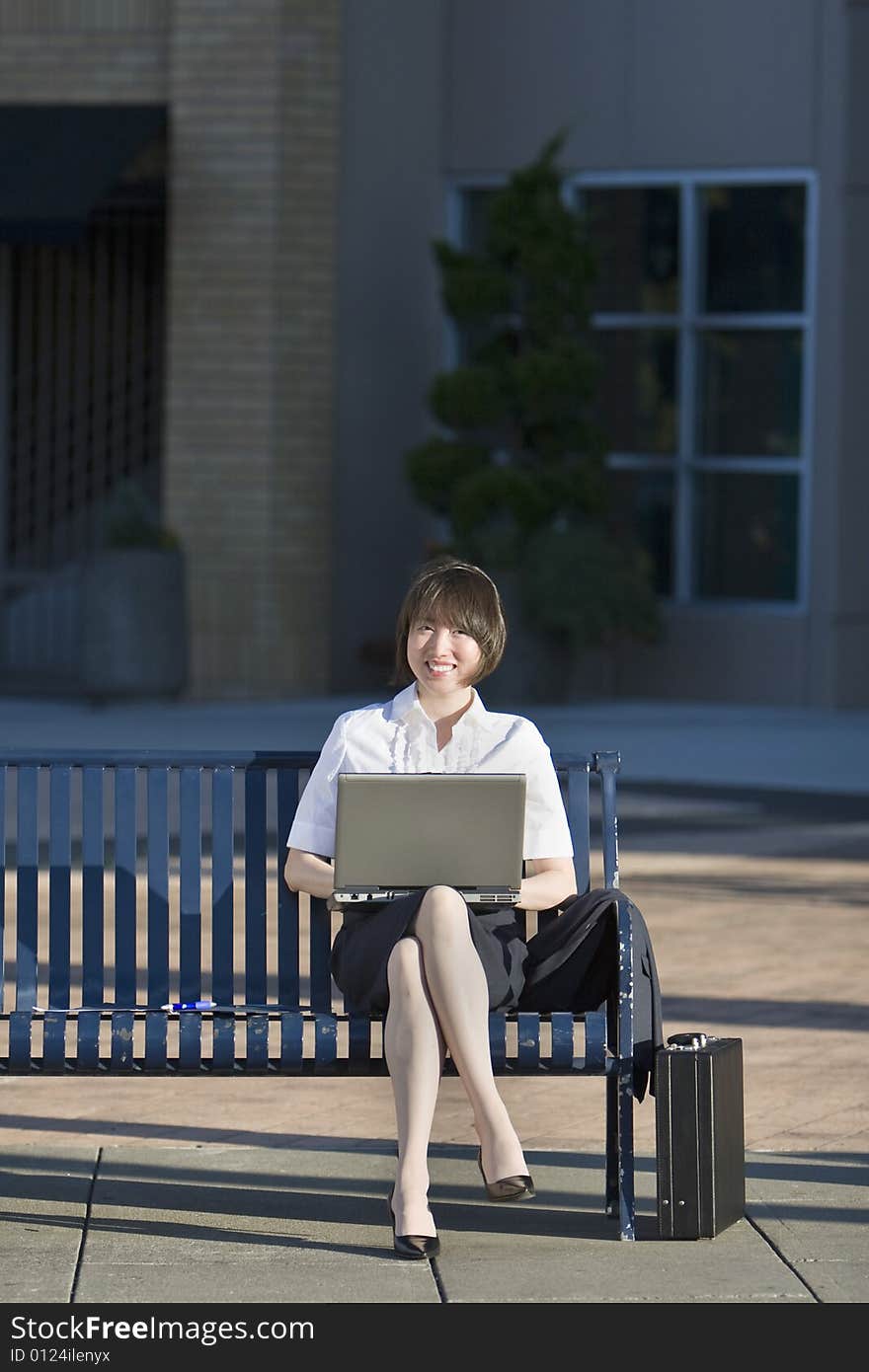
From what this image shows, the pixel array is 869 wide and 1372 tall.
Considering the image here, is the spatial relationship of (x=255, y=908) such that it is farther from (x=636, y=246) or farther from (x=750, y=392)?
(x=636, y=246)

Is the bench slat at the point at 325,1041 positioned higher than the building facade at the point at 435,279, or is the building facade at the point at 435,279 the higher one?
the building facade at the point at 435,279

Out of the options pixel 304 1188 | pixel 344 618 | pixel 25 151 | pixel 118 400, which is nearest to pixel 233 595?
pixel 344 618

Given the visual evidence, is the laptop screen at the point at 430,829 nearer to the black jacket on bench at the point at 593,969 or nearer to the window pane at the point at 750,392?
the black jacket on bench at the point at 593,969

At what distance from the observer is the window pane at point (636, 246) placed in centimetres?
1836

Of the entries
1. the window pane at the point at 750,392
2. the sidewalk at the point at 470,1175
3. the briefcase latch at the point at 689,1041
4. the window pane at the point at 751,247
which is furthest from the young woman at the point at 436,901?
the window pane at the point at 751,247

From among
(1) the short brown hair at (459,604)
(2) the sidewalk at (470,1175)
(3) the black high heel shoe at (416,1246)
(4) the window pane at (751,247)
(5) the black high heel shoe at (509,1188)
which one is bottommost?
(2) the sidewalk at (470,1175)

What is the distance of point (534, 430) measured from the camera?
17.4m

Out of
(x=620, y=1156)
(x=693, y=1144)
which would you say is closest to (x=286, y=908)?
(x=620, y=1156)

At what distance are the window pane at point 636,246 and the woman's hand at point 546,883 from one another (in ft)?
44.4

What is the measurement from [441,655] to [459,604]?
0.12 meters

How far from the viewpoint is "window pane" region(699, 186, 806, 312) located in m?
18.0

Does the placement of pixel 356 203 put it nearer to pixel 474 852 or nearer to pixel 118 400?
pixel 118 400

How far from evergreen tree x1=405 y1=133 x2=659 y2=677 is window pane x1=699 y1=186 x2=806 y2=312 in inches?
51.7

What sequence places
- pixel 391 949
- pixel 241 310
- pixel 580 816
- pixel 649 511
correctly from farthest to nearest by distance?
pixel 649 511, pixel 241 310, pixel 580 816, pixel 391 949
